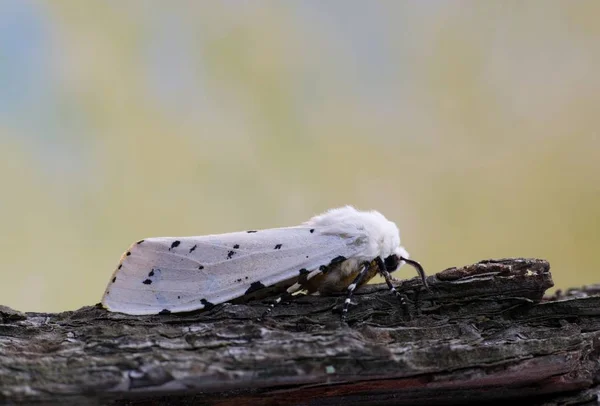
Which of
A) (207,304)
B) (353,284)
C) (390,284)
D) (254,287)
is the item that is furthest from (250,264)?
(390,284)

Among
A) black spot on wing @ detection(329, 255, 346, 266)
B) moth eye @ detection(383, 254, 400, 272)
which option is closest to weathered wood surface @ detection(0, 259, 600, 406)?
black spot on wing @ detection(329, 255, 346, 266)

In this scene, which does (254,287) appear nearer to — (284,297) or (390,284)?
(284,297)

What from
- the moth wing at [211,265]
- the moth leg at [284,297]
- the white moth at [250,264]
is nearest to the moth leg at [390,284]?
the white moth at [250,264]

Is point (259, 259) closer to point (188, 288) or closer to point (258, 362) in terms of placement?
point (188, 288)

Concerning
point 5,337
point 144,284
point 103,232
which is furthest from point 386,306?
point 103,232

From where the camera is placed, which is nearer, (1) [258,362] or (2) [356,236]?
(1) [258,362]
